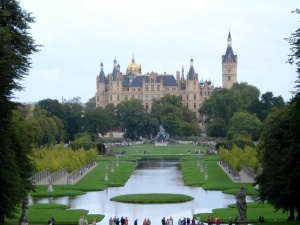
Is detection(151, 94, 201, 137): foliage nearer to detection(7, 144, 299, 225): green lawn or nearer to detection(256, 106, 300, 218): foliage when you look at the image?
detection(7, 144, 299, 225): green lawn

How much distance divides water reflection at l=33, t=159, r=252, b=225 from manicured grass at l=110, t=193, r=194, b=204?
764mm

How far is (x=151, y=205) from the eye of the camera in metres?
50.6

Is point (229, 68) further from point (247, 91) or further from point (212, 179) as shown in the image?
point (212, 179)

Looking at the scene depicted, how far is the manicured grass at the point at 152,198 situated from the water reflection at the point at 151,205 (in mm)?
764

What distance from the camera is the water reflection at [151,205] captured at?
4600cm

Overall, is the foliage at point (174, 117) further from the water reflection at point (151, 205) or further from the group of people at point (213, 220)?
the group of people at point (213, 220)

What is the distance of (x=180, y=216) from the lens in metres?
Answer: 44.6

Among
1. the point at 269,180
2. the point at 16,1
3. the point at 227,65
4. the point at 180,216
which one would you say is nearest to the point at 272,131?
the point at 269,180

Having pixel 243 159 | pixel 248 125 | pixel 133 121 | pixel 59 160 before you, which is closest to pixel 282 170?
pixel 59 160

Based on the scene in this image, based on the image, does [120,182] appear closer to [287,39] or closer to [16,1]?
[16,1]

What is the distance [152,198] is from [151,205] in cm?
260

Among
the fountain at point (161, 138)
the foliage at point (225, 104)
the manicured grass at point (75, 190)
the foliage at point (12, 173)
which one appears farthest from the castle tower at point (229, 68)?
the foliage at point (12, 173)

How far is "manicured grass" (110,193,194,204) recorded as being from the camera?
2052 inches

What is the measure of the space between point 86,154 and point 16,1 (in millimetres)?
49393
